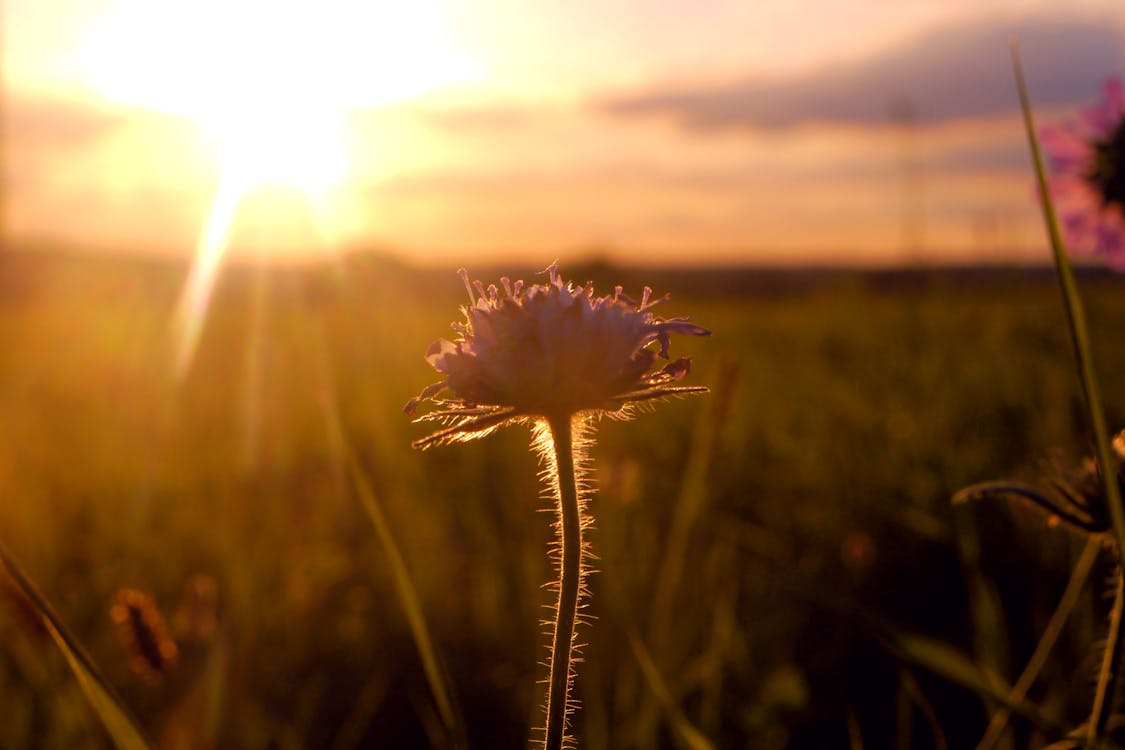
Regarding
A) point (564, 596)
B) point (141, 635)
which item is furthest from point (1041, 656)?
point (141, 635)

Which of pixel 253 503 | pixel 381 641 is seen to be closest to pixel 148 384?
pixel 253 503

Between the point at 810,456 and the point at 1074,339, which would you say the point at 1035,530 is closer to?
the point at 810,456

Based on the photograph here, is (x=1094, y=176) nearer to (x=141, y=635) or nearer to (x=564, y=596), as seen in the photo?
(x=564, y=596)

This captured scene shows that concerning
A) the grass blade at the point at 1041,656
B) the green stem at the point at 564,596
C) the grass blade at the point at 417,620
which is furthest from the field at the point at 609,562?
the green stem at the point at 564,596

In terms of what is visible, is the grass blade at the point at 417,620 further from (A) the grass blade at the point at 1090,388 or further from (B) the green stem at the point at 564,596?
(A) the grass blade at the point at 1090,388

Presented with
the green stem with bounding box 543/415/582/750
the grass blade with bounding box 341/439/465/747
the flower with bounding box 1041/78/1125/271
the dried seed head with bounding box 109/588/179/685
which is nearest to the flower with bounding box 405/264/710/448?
the green stem with bounding box 543/415/582/750

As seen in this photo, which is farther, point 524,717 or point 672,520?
point 672,520

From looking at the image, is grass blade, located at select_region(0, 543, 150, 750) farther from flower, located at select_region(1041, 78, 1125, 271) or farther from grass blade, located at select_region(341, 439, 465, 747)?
flower, located at select_region(1041, 78, 1125, 271)
